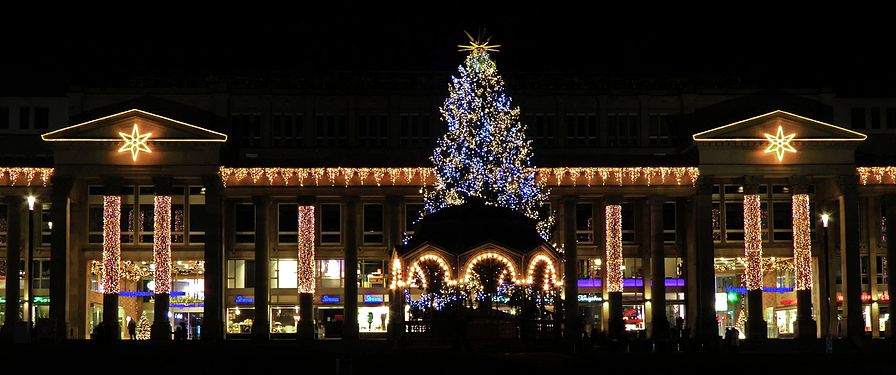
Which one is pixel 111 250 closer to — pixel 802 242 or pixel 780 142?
pixel 780 142

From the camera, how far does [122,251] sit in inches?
4131

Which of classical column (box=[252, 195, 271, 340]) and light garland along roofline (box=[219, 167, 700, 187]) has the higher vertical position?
light garland along roofline (box=[219, 167, 700, 187])

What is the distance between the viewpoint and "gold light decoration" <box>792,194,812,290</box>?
98875mm

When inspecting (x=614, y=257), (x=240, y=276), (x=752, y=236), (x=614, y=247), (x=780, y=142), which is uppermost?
(x=780, y=142)

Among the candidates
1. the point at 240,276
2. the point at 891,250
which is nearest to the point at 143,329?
the point at 240,276

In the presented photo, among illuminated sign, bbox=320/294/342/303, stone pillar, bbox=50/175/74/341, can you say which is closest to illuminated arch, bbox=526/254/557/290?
stone pillar, bbox=50/175/74/341

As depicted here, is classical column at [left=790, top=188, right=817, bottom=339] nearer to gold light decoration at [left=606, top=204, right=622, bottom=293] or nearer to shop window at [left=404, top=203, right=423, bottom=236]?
gold light decoration at [left=606, top=204, right=622, bottom=293]

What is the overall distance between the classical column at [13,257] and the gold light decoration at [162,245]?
8687 millimetres

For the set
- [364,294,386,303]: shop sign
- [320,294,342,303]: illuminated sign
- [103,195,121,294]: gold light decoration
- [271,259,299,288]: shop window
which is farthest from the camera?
[271,259,299,288]: shop window

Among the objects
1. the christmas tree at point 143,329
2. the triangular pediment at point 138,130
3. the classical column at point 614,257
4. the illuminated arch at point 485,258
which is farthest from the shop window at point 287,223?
the illuminated arch at point 485,258

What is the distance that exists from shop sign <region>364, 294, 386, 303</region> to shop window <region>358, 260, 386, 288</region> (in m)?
0.76

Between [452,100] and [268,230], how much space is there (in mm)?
32086

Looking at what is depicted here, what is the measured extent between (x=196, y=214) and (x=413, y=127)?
52.8ft

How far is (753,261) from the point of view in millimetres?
99188
